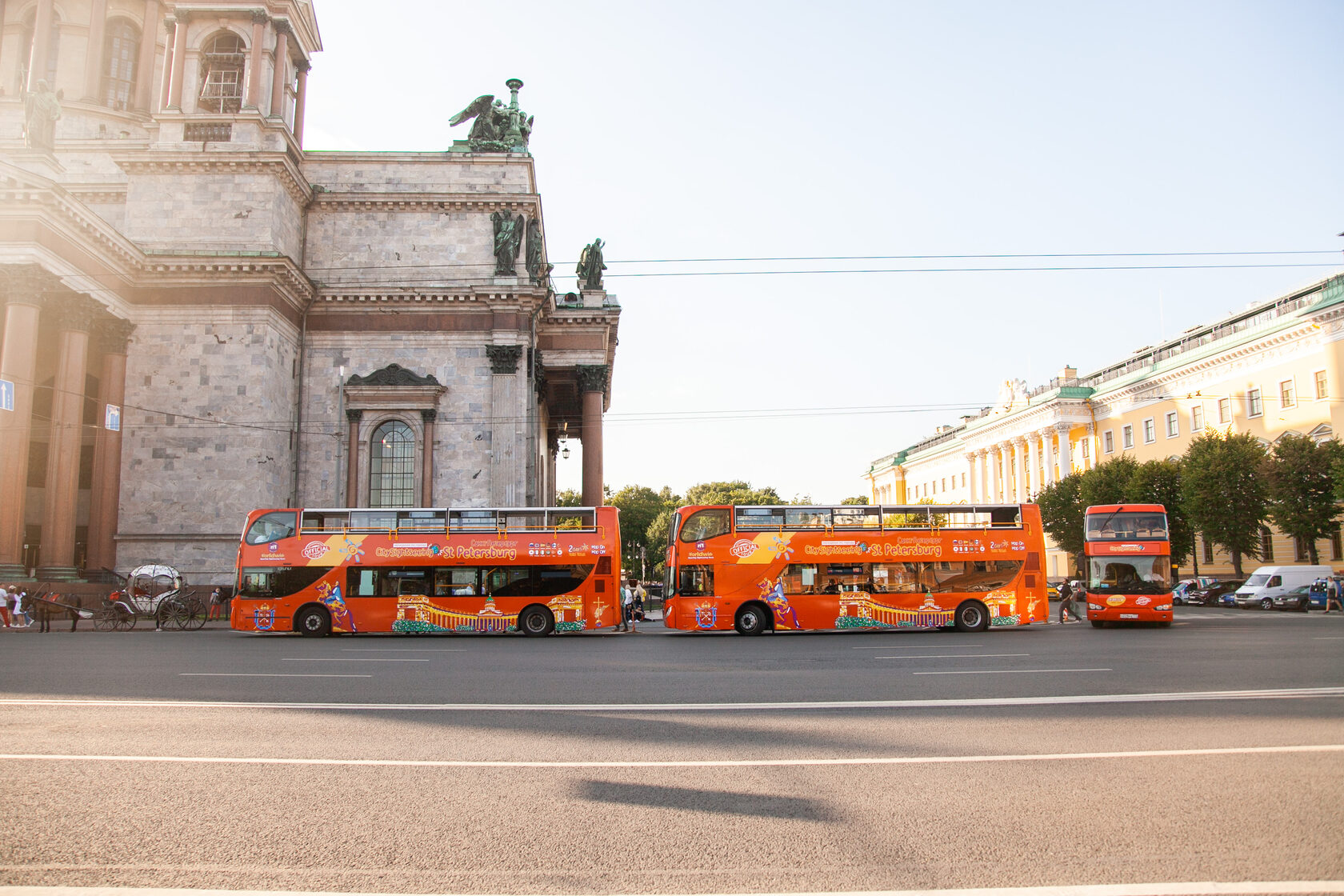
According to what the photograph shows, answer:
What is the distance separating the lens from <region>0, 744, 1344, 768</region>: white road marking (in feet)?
23.3

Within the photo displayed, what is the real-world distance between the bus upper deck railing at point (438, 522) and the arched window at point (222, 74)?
20.0 metres

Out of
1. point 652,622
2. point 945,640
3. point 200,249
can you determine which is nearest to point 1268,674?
point 945,640

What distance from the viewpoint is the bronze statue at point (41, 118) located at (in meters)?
30.3

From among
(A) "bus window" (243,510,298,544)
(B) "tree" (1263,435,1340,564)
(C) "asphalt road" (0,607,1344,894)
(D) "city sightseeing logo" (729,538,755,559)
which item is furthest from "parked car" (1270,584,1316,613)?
(A) "bus window" (243,510,298,544)

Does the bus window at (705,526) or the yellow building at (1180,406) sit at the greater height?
the yellow building at (1180,406)

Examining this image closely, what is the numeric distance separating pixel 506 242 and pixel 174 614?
18.0 metres

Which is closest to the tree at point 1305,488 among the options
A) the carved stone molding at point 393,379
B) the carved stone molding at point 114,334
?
the carved stone molding at point 393,379

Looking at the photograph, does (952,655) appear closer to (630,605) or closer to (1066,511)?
(630,605)

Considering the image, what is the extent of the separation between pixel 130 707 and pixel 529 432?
88.2 ft

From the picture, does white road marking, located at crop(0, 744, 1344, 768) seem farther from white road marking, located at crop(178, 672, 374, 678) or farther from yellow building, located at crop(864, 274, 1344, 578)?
yellow building, located at crop(864, 274, 1344, 578)

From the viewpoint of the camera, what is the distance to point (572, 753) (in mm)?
7559

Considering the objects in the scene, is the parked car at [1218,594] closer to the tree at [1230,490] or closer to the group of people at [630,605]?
the tree at [1230,490]

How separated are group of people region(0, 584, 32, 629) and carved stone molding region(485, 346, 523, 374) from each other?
16834mm

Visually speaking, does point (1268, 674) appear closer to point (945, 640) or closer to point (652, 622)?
point (945, 640)
